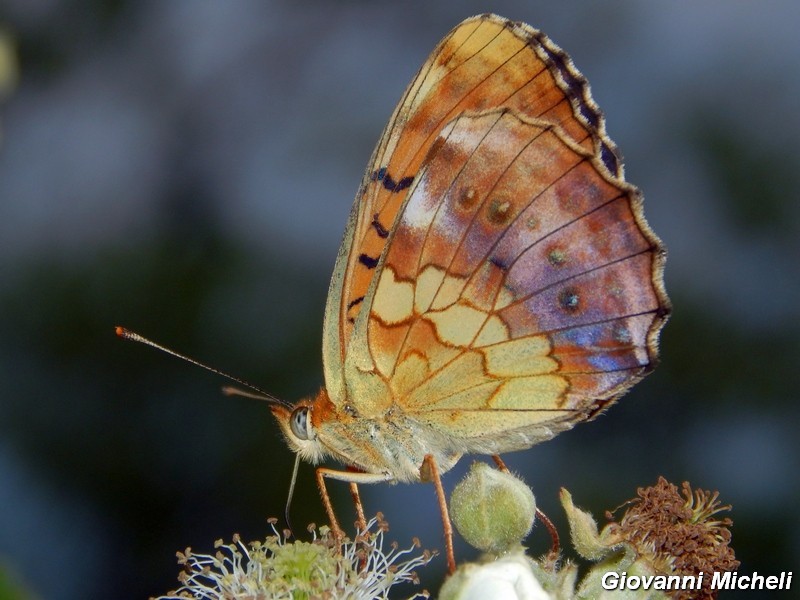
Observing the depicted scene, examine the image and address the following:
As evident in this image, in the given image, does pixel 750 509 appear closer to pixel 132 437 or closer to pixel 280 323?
pixel 280 323

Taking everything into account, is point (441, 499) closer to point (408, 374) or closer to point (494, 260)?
point (408, 374)

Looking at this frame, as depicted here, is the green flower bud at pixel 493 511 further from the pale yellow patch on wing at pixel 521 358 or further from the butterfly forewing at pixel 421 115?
the butterfly forewing at pixel 421 115

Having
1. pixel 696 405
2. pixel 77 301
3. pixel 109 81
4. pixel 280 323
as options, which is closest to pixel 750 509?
pixel 696 405

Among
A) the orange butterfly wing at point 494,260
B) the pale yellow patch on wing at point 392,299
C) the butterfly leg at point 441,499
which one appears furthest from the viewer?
the pale yellow patch on wing at point 392,299

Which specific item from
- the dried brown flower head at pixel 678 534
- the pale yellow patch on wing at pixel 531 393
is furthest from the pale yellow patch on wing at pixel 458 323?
the dried brown flower head at pixel 678 534

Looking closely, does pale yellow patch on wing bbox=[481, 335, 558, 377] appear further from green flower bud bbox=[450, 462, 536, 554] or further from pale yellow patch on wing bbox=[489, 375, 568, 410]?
green flower bud bbox=[450, 462, 536, 554]
